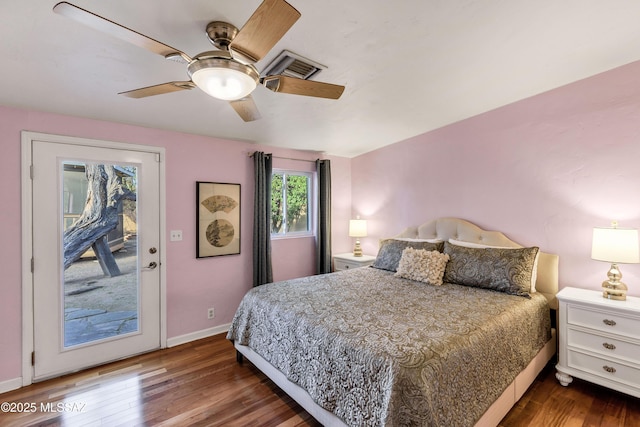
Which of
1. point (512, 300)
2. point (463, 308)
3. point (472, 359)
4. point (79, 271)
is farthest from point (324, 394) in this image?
point (79, 271)

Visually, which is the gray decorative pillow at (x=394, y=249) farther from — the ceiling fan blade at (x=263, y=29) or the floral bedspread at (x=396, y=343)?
the ceiling fan blade at (x=263, y=29)

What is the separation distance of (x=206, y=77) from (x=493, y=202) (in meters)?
2.95

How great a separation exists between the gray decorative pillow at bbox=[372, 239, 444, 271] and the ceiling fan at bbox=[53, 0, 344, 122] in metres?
2.08

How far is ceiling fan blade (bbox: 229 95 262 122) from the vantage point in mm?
1757

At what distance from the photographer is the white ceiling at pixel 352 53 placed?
4.86 feet

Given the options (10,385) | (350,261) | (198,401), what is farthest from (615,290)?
(10,385)

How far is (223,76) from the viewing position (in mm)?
1388

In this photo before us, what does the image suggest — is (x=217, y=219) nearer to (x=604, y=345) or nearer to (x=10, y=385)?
(x=10, y=385)

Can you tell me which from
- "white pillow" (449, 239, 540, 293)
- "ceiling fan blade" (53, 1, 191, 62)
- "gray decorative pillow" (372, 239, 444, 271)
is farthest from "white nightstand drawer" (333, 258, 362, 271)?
"ceiling fan blade" (53, 1, 191, 62)

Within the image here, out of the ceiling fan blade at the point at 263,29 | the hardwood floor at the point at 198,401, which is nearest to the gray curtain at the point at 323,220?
the hardwood floor at the point at 198,401

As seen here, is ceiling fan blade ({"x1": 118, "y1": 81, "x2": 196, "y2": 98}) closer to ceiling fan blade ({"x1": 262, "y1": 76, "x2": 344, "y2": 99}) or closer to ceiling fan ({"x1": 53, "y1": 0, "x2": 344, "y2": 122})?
ceiling fan ({"x1": 53, "y1": 0, "x2": 344, "y2": 122})

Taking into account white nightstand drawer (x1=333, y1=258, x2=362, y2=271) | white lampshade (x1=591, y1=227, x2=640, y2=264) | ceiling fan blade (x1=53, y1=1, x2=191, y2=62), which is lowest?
white nightstand drawer (x1=333, y1=258, x2=362, y2=271)

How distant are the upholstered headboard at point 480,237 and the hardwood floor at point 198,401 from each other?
72 centimetres

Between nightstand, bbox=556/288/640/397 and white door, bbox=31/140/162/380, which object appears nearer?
nightstand, bbox=556/288/640/397
